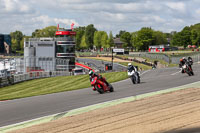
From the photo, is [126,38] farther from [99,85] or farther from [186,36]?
[99,85]

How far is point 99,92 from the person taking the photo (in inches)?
736

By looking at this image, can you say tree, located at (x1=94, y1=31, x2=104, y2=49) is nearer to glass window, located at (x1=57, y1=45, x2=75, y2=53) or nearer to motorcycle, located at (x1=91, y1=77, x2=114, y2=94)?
glass window, located at (x1=57, y1=45, x2=75, y2=53)

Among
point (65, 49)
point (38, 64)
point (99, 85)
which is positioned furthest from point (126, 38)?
point (99, 85)

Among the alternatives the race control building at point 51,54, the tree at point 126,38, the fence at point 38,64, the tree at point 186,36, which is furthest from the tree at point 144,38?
the fence at point 38,64

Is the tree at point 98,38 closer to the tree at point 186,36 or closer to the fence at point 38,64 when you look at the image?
the tree at point 186,36

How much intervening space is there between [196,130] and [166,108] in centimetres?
356

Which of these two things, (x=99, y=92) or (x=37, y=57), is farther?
(x=37, y=57)

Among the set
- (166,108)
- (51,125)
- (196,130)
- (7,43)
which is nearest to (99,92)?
(166,108)

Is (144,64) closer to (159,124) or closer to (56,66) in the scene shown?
(56,66)

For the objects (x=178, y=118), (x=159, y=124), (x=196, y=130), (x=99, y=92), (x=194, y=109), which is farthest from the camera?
(x=99, y=92)

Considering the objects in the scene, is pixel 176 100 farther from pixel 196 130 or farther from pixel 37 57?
pixel 37 57

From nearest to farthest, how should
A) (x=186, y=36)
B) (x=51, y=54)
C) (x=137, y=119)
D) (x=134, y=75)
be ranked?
(x=137, y=119) < (x=134, y=75) < (x=51, y=54) < (x=186, y=36)

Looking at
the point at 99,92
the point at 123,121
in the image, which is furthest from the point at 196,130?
the point at 99,92

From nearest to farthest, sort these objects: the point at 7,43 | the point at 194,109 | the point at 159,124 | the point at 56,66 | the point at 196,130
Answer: the point at 196,130 < the point at 159,124 < the point at 194,109 < the point at 56,66 < the point at 7,43
